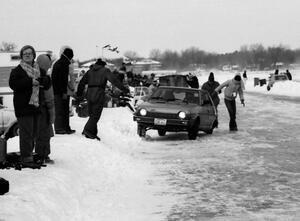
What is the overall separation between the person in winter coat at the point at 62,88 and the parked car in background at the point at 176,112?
3.45m

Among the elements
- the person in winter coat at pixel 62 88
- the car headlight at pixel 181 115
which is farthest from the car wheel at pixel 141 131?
the person in winter coat at pixel 62 88

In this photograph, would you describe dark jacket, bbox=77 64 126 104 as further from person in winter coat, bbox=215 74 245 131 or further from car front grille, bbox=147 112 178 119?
person in winter coat, bbox=215 74 245 131

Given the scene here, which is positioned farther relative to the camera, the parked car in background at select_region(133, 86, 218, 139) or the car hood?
the car hood

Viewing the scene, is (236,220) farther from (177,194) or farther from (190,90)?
(190,90)

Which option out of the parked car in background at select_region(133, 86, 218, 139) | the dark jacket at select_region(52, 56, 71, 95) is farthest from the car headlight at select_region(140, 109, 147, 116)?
the dark jacket at select_region(52, 56, 71, 95)

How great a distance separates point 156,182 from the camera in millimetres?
9453

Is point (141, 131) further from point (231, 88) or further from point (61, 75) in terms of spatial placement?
point (61, 75)

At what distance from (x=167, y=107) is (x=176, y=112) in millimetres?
459

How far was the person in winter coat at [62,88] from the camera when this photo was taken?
11984 millimetres

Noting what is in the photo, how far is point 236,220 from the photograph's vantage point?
6.78 m

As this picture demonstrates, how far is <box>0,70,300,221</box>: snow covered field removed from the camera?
6805 mm

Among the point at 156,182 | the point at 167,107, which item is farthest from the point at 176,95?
the point at 156,182

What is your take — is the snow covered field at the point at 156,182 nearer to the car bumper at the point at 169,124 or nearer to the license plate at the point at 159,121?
the car bumper at the point at 169,124

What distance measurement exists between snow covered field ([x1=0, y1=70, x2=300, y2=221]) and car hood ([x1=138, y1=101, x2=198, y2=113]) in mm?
1030
